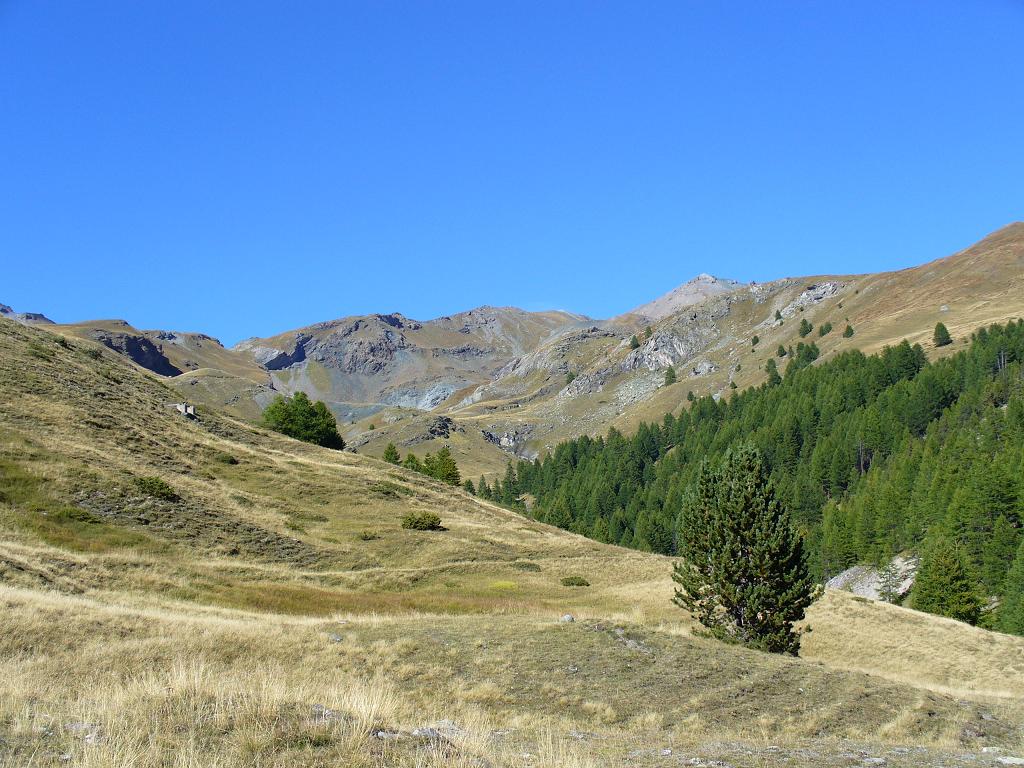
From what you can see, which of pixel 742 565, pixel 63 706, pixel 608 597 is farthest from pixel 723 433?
pixel 63 706

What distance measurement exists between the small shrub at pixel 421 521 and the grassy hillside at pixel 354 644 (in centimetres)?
134

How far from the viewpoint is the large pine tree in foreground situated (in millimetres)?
31531

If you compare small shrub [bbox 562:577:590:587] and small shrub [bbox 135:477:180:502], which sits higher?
small shrub [bbox 135:477:180:502]

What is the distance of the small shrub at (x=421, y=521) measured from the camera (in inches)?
2409

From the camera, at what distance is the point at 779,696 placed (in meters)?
20.2

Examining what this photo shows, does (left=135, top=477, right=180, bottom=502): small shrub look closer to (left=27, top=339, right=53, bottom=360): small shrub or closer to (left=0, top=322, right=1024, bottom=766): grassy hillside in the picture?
(left=0, top=322, right=1024, bottom=766): grassy hillside

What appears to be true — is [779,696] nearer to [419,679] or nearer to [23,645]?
[419,679]

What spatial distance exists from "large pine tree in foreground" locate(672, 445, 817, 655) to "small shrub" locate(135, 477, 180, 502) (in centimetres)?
3445

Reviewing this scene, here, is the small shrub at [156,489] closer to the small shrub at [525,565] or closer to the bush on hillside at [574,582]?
the small shrub at [525,565]

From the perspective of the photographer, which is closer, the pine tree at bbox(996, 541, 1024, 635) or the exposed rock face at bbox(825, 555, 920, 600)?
the pine tree at bbox(996, 541, 1024, 635)

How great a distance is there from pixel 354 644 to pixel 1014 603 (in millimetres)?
75943

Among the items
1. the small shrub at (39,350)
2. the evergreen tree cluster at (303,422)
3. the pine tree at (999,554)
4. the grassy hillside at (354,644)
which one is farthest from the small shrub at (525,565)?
the pine tree at (999,554)

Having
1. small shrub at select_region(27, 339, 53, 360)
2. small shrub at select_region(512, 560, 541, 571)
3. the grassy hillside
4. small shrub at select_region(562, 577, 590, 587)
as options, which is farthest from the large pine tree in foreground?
small shrub at select_region(27, 339, 53, 360)

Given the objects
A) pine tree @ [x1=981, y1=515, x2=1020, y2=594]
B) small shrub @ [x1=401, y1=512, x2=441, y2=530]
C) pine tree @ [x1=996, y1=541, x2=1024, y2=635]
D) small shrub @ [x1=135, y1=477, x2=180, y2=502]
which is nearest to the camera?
small shrub @ [x1=135, y1=477, x2=180, y2=502]
